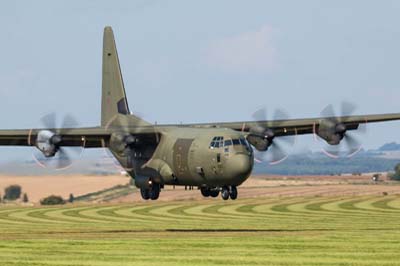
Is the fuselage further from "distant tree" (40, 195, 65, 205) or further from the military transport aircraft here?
"distant tree" (40, 195, 65, 205)

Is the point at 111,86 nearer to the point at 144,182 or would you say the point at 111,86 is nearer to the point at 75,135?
the point at 75,135

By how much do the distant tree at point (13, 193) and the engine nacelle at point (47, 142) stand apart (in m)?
55.4

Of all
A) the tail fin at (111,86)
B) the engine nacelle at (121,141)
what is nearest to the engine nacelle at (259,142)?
the engine nacelle at (121,141)

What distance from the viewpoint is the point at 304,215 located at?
135m

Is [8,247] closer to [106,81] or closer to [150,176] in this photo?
[150,176]

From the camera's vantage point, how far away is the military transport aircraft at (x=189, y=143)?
261ft

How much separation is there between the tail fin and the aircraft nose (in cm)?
2003

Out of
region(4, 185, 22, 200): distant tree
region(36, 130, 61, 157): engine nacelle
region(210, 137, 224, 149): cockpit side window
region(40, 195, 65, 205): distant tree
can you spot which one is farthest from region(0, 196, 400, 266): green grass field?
region(40, 195, 65, 205): distant tree

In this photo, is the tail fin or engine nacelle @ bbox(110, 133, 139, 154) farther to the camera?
the tail fin

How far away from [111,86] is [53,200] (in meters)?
68.0

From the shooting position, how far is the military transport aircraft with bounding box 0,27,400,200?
79.5 meters

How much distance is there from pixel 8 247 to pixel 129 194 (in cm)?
9948

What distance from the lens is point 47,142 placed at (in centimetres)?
8388

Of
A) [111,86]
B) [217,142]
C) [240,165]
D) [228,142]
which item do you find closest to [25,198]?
[111,86]
